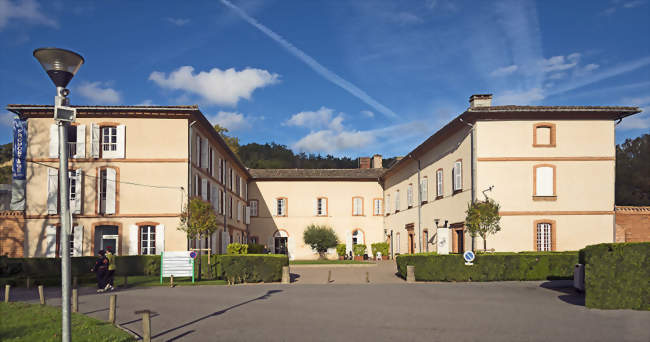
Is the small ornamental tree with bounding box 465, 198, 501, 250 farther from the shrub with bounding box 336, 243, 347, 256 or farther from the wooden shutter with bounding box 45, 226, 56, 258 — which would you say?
the shrub with bounding box 336, 243, 347, 256

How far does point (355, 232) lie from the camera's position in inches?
1716

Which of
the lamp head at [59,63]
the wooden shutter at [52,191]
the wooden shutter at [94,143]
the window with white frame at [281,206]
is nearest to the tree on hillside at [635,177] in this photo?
the window with white frame at [281,206]

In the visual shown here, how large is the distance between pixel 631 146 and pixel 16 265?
139 ft

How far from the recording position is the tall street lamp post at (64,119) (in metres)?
6.02

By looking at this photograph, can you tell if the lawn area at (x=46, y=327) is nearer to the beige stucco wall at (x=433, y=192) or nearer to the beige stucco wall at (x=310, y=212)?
the beige stucco wall at (x=433, y=192)

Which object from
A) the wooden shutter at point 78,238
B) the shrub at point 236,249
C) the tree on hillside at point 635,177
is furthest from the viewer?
the tree on hillside at point 635,177

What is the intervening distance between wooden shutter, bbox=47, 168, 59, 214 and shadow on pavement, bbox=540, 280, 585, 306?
20767 mm

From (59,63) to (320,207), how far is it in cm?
3820

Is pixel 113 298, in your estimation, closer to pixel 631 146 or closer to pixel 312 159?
pixel 631 146

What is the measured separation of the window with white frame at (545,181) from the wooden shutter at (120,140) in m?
18.8

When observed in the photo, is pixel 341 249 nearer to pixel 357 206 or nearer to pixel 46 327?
pixel 357 206

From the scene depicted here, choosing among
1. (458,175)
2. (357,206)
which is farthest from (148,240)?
(357,206)

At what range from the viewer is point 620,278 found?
1166 centimetres

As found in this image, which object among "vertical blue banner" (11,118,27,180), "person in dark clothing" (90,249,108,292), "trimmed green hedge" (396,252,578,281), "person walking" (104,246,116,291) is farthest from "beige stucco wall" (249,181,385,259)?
"person in dark clothing" (90,249,108,292)
